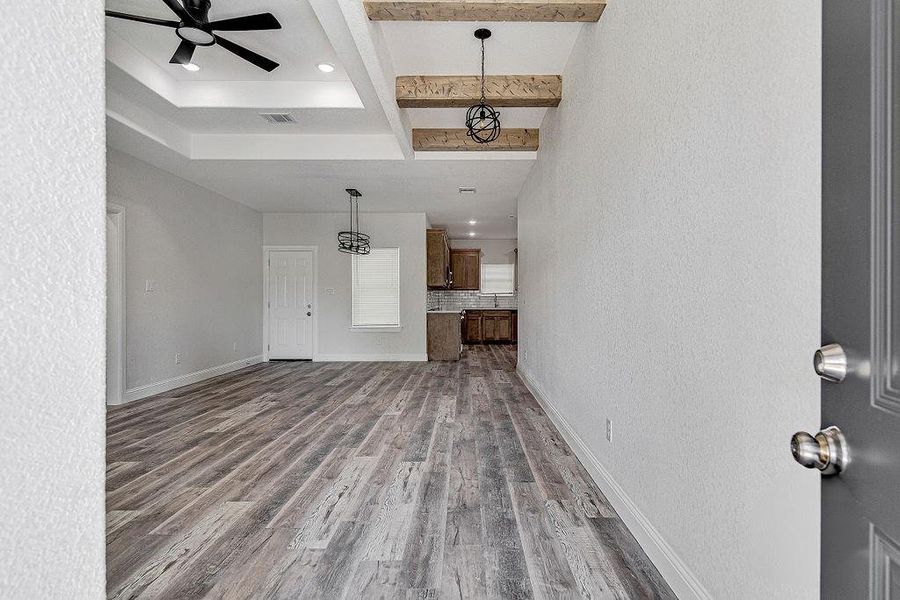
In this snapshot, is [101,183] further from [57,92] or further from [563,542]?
[563,542]

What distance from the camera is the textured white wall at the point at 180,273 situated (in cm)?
468

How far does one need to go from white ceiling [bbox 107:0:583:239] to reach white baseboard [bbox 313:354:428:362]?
2.97 m

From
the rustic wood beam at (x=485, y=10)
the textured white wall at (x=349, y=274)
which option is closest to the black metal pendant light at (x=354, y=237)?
the textured white wall at (x=349, y=274)

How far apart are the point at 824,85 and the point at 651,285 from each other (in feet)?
3.94

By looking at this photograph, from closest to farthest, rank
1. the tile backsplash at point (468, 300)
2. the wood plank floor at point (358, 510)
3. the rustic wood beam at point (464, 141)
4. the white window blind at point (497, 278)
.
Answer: the wood plank floor at point (358, 510) → the rustic wood beam at point (464, 141) → the tile backsplash at point (468, 300) → the white window blind at point (497, 278)

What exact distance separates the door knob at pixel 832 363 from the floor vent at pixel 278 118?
4.45 m

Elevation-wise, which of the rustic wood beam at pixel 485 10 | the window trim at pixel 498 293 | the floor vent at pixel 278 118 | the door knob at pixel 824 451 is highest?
the floor vent at pixel 278 118

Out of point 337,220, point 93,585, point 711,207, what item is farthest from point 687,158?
point 337,220

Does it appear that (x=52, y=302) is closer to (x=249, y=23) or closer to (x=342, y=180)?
(x=249, y=23)

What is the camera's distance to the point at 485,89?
11.7 feet

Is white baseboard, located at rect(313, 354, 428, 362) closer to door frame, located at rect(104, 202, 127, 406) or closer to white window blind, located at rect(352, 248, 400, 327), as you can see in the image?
white window blind, located at rect(352, 248, 400, 327)

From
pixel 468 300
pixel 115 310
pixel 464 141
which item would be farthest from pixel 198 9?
pixel 468 300

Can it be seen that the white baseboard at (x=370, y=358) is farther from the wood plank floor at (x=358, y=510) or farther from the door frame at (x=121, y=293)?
the wood plank floor at (x=358, y=510)

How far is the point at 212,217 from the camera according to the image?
242 inches
